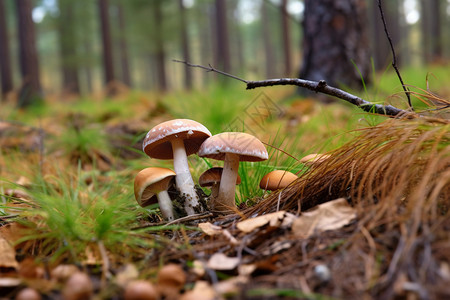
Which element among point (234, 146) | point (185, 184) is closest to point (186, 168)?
point (185, 184)

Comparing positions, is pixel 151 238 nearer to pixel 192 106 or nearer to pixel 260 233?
pixel 260 233

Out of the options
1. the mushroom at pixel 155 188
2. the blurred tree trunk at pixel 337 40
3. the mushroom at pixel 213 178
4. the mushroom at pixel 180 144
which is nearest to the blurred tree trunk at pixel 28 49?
the blurred tree trunk at pixel 337 40

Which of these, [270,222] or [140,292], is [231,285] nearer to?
[140,292]

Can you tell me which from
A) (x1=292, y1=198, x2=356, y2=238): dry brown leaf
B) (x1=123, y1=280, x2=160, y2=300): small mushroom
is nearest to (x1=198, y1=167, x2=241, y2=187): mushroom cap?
(x1=292, y1=198, x2=356, y2=238): dry brown leaf

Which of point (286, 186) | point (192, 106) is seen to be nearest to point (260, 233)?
point (286, 186)

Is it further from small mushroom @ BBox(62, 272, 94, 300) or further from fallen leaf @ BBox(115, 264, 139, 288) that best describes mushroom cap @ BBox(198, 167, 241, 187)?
small mushroom @ BBox(62, 272, 94, 300)

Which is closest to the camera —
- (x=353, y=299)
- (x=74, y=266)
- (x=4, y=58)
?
(x=353, y=299)
